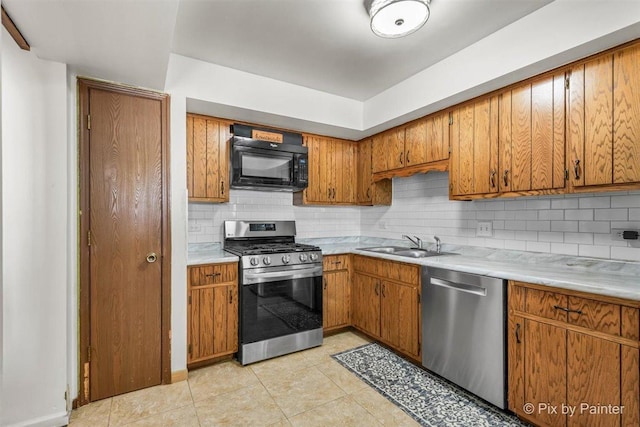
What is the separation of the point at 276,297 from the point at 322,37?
2.10m

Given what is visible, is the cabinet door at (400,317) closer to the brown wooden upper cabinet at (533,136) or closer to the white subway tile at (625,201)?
the brown wooden upper cabinet at (533,136)

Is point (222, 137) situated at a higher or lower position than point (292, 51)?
lower

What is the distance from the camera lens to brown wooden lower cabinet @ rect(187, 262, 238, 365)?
103 inches

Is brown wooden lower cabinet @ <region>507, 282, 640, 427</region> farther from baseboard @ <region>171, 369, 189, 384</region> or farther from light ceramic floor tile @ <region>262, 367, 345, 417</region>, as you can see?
baseboard @ <region>171, 369, 189, 384</region>

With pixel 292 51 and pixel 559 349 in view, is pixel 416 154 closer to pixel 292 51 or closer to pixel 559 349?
pixel 292 51

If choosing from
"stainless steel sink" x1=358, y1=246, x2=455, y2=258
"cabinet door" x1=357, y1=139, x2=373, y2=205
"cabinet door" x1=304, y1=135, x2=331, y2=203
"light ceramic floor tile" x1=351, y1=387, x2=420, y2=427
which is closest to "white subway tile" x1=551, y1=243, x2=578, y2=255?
"stainless steel sink" x1=358, y1=246, x2=455, y2=258

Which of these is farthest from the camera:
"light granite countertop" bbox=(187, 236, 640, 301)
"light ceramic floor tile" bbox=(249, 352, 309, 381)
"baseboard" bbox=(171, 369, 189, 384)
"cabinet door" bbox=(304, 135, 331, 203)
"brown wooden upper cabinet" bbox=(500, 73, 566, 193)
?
"cabinet door" bbox=(304, 135, 331, 203)

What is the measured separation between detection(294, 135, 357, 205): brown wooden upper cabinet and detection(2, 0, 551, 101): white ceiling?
2.90 ft

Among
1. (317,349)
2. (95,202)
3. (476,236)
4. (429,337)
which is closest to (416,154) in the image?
(476,236)

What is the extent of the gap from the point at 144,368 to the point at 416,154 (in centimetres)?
286

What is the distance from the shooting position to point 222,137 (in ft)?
9.94

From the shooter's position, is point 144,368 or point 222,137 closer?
point 144,368

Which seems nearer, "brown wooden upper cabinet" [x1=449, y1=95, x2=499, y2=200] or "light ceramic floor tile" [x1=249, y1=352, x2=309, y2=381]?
"brown wooden upper cabinet" [x1=449, y1=95, x2=499, y2=200]

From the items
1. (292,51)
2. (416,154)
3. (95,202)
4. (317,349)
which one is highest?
(292,51)
